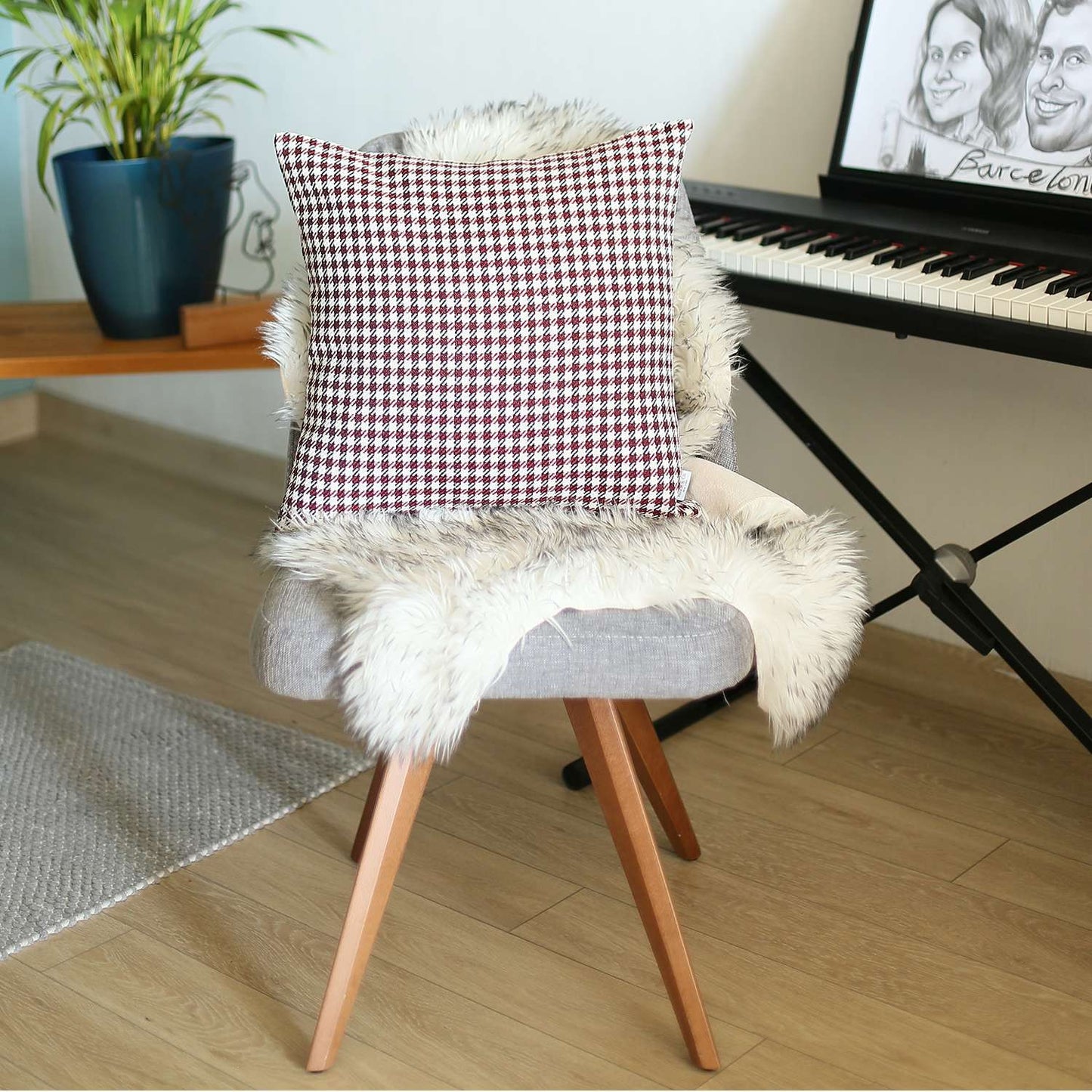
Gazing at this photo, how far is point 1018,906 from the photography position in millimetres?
1694

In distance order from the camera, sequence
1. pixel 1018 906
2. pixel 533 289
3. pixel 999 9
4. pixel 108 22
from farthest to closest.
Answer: pixel 108 22, pixel 999 9, pixel 1018 906, pixel 533 289

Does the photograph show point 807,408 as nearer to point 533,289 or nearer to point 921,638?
point 921,638

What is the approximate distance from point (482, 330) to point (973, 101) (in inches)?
33.5

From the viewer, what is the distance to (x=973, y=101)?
191 cm

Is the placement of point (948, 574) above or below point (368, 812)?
above

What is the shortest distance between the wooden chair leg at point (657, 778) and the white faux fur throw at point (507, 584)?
26cm

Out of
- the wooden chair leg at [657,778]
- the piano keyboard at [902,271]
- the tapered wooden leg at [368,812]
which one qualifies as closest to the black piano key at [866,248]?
the piano keyboard at [902,271]

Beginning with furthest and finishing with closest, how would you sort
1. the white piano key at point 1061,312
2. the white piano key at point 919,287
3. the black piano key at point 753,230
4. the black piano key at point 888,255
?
the black piano key at point 753,230
the black piano key at point 888,255
the white piano key at point 919,287
the white piano key at point 1061,312

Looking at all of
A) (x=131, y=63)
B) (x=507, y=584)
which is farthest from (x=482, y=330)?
(x=131, y=63)

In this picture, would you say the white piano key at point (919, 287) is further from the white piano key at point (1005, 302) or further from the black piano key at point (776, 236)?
the black piano key at point (776, 236)

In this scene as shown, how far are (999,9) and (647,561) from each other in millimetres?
1001

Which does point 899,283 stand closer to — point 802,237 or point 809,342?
point 802,237

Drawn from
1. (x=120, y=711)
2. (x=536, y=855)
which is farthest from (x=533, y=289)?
(x=120, y=711)

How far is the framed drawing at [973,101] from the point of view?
6.02ft
